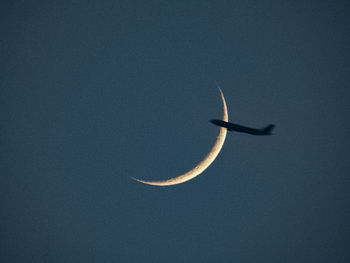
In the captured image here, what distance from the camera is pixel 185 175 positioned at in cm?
7750

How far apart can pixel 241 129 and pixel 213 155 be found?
47.9 feet

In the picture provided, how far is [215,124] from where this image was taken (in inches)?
2847

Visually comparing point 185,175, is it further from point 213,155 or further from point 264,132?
point 264,132

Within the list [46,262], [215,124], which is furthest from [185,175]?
[46,262]

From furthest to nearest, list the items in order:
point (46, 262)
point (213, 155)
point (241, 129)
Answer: point (46, 262)
point (213, 155)
point (241, 129)

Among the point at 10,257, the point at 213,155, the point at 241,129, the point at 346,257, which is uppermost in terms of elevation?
the point at 241,129

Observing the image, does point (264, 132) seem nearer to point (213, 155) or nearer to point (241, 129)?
point (241, 129)

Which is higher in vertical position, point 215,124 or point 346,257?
point 215,124

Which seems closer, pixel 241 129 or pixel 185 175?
pixel 241 129

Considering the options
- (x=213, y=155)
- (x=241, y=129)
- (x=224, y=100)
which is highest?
(x=224, y=100)

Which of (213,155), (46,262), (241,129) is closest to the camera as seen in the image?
(241,129)

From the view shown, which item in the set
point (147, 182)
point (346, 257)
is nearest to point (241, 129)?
point (147, 182)

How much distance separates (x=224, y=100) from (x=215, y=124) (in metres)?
14.3

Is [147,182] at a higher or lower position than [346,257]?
higher
